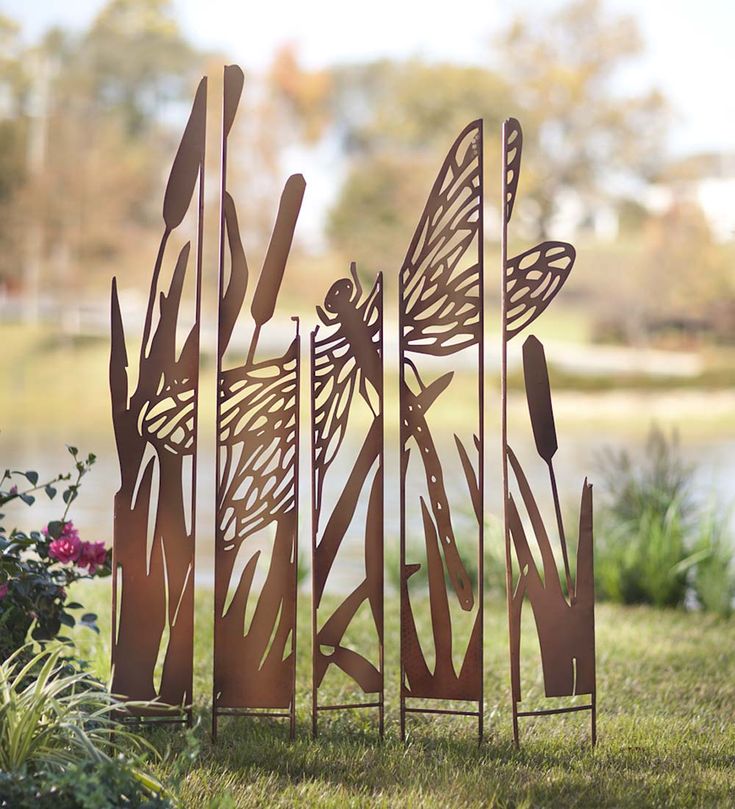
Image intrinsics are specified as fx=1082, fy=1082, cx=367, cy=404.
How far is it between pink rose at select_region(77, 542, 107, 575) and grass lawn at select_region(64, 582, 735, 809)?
420 mm

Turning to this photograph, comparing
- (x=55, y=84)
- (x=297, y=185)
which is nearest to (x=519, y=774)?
(x=297, y=185)

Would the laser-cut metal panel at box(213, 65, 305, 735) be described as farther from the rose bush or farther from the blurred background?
the blurred background

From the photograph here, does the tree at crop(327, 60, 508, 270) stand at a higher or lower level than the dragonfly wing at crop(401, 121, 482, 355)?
higher

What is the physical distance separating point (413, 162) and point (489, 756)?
17.9 meters

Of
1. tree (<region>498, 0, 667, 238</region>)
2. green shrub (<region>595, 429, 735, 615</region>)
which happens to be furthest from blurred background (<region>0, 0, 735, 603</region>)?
green shrub (<region>595, 429, 735, 615</region>)

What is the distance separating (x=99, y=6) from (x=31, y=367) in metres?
9.63

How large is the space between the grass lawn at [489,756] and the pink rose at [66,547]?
0.46 metres

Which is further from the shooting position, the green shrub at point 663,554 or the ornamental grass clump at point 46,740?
the green shrub at point 663,554

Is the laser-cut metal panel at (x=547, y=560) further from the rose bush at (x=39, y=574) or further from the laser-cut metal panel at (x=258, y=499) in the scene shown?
the rose bush at (x=39, y=574)

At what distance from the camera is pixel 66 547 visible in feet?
8.27

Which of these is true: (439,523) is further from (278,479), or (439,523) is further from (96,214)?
(96,214)

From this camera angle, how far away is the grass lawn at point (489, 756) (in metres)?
2.16

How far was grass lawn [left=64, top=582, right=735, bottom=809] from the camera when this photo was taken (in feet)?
7.09

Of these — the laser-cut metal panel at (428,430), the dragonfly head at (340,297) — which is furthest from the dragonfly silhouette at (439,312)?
the dragonfly head at (340,297)
